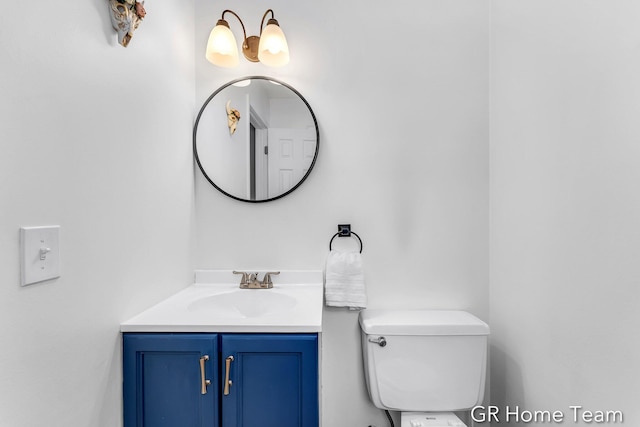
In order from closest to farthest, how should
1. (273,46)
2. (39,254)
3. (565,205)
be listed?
(39,254) < (565,205) < (273,46)

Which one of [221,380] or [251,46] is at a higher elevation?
[251,46]

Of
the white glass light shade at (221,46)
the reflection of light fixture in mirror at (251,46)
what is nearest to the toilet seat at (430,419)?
the reflection of light fixture in mirror at (251,46)

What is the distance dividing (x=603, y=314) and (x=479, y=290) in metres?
0.65

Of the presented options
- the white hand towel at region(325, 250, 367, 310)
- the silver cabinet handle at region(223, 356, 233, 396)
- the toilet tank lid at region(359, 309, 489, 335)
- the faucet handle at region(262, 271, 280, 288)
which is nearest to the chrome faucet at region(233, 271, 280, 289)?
the faucet handle at region(262, 271, 280, 288)

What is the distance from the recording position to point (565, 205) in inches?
47.9

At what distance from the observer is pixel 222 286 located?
1.68 meters

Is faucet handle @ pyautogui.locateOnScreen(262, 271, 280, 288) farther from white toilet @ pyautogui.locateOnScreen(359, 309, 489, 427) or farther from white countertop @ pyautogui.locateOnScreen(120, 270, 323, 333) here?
white toilet @ pyautogui.locateOnScreen(359, 309, 489, 427)

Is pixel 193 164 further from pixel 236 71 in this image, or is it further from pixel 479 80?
pixel 479 80

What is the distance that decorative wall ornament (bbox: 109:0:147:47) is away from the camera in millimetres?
1023

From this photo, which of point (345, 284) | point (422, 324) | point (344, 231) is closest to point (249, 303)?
point (345, 284)

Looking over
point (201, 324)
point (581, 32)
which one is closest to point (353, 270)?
point (201, 324)

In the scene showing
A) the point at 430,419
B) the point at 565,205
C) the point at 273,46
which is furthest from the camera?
the point at 273,46

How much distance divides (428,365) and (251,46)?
Answer: 1.57 meters

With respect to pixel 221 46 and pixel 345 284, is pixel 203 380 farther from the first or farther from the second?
pixel 221 46
